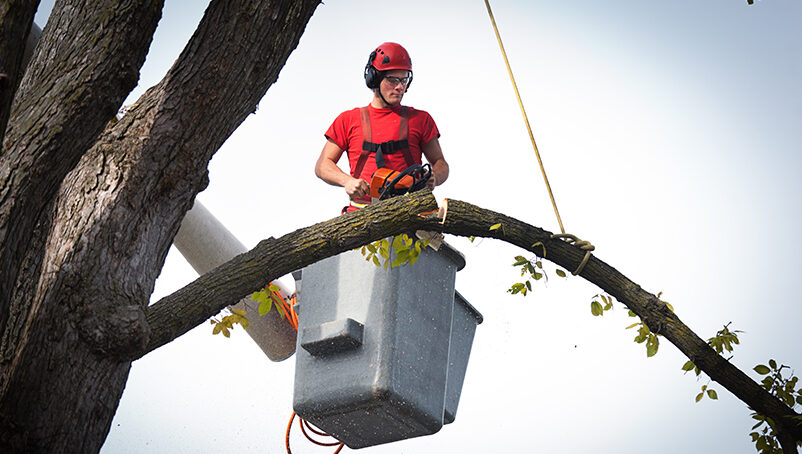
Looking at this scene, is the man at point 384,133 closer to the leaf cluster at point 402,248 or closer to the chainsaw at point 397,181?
the chainsaw at point 397,181

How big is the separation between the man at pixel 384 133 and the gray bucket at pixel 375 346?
1.62 ft

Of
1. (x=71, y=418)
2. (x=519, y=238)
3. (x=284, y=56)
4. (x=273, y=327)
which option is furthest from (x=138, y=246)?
(x=273, y=327)

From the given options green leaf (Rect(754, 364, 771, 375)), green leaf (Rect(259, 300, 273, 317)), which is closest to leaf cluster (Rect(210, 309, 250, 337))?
green leaf (Rect(259, 300, 273, 317))

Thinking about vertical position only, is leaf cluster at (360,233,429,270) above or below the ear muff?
below

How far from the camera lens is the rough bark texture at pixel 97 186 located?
8.05ft

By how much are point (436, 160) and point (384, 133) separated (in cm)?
29

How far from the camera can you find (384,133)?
182 inches

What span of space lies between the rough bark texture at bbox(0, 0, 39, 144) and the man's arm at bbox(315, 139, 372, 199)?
2162mm

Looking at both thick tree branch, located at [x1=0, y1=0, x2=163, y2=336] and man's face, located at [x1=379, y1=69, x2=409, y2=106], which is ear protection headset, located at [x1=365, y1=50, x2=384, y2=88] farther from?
thick tree branch, located at [x1=0, y1=0, x2=163, y2=336]

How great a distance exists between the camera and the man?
459 cm

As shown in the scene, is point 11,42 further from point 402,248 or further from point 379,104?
point 379,104

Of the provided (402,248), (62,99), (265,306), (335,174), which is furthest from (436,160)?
(62,99)

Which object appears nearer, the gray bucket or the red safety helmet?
the gray bucket

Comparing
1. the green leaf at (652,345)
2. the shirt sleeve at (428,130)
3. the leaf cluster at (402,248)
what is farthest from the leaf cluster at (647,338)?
the shirt sleeve at (428,130)
